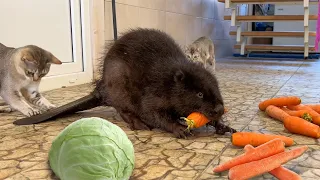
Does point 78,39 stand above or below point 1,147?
above

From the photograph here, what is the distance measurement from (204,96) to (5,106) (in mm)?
1354

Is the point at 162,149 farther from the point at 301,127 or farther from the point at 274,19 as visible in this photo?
the point at 274,19

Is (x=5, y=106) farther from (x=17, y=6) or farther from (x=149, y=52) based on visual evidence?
(x=149, y=52)

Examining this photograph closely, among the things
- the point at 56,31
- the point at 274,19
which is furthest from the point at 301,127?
the point at 274,19

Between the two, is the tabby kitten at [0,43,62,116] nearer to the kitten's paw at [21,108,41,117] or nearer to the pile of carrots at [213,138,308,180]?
the kitten's paw at [21,108,41,117]

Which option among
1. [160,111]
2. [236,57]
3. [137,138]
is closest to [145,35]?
[160,111]

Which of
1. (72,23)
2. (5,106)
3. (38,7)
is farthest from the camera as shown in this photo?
(72,23)

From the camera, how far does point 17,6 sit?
2.56 metres

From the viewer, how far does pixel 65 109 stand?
178cm

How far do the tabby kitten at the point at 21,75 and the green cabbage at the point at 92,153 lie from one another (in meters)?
1.05

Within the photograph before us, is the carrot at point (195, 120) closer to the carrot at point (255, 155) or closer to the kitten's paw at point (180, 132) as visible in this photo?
the kitten's paw at point (180, 132)

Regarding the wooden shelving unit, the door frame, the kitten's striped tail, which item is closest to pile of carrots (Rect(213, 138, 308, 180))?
the kitten's striped tail

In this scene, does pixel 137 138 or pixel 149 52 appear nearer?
pixel 137 138

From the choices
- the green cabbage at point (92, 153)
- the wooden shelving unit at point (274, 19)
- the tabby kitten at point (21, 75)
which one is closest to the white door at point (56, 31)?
the tabby kitten at point (21, 75)
